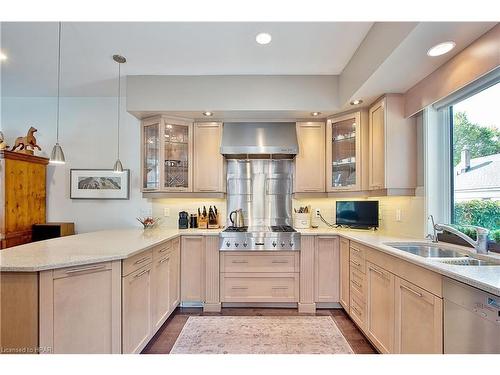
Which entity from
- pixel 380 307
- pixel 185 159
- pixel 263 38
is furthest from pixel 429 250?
pixel 185 159

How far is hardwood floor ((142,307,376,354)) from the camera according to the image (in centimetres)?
215

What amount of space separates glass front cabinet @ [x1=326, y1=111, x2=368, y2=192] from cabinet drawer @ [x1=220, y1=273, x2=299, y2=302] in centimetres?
124

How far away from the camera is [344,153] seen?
9.93 ft

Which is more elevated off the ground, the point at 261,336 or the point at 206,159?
the point at 206,159

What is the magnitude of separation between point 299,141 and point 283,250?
139 cm

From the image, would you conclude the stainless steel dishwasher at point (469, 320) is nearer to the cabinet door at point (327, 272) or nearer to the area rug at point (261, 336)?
the area rug at point (261, 336)

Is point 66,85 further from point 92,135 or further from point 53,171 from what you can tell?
point 53,171

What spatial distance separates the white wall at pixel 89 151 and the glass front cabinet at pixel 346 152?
2544 mm

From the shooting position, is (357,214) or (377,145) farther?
(357,214)

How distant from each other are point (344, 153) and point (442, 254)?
148 centimetres

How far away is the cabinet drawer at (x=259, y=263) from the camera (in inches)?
113

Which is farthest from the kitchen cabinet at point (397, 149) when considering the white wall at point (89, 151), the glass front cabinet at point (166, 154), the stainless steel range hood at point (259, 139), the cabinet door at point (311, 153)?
the white wall at point (89, 151)

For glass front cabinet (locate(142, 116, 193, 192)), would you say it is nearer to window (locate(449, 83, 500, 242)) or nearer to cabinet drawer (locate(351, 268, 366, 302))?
cabinet drawer (locate(351, 268, 366, 302))

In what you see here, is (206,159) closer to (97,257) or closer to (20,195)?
(97,257)
